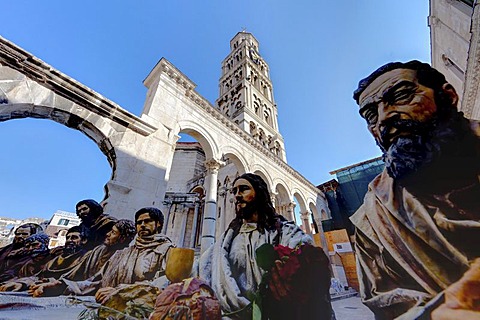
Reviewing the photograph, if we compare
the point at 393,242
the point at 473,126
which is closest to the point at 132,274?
the point at 393,242

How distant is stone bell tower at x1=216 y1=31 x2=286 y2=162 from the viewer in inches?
559

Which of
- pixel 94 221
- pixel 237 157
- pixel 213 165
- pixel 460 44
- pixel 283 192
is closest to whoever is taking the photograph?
pixel 94 221

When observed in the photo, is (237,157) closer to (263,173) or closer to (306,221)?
(263,173)

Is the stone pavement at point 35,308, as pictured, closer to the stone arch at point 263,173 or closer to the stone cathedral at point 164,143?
the stone cathedral at point 164,143

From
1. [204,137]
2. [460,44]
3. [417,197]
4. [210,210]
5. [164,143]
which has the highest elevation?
[460,44]

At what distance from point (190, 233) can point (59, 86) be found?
27.8ft

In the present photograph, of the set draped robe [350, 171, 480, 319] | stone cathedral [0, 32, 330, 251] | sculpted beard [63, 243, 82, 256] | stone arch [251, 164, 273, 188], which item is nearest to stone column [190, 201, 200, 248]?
stone cathedral [0, 32, 330, 251]

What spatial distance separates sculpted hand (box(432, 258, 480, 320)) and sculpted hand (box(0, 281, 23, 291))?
3.75 metres

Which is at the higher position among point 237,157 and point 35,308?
point 237,157

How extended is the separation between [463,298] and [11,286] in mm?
3958

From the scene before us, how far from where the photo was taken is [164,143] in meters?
4.61

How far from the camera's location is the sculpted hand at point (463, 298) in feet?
3.12

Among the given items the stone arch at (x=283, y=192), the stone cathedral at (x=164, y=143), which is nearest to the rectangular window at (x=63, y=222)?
the stone cathedral at (x=164, y=143)

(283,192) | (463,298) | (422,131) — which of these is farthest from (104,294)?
(283,192)
